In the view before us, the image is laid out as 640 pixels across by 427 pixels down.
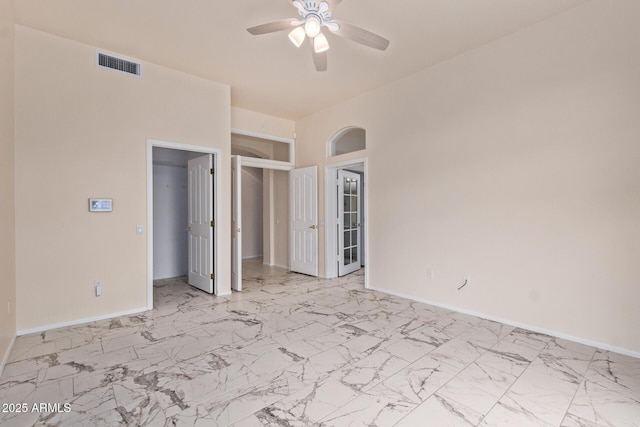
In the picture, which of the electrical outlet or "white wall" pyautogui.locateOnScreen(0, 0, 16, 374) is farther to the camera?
the electrical outlet

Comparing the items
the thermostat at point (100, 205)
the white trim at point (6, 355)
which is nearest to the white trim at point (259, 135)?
the thermostat at point (100, 205)

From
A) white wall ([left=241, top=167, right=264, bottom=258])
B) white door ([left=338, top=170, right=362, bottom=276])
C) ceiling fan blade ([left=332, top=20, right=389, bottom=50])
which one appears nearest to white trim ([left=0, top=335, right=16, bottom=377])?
ceiling fan blade ([left=332, top=20, right=389, bottom=50])

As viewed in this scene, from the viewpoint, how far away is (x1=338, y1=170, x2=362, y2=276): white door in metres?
5.83

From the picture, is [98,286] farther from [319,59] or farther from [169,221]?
[319,59]

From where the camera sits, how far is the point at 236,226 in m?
4.98

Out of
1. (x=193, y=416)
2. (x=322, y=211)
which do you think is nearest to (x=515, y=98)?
(x=322, y=211)

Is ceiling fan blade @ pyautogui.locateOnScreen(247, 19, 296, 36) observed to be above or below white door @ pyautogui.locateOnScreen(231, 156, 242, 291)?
above

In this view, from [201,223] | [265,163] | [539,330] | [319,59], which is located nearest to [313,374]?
[539,330]

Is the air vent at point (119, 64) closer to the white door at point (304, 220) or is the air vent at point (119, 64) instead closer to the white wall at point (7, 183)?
the white wall at point (7, 183)

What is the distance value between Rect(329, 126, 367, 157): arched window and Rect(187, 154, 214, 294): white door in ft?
7.14

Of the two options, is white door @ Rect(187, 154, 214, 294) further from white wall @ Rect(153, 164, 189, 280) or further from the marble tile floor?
the marble tile floor

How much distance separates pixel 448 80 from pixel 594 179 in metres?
1.93

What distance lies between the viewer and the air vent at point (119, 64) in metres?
3.62

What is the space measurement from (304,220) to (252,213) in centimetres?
297
